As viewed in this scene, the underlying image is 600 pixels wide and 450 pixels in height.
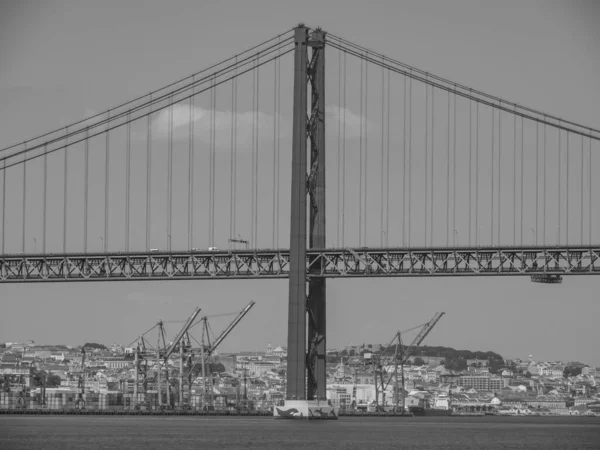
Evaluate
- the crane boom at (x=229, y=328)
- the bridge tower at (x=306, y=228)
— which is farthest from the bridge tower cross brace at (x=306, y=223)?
the crane boom at (x=229, y=328)

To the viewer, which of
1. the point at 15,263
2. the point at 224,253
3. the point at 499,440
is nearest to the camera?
the point at 499,440

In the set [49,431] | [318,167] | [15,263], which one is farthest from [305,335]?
[15,263]

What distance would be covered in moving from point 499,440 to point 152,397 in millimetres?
92545

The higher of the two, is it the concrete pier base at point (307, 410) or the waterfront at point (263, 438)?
the concrete pier base at point (307, 410)

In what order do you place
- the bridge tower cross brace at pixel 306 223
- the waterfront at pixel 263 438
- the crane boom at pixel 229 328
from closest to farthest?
the waterfront at pixel 263 438 → the bridge tower cross brace at pixel 306 223 → the crane boom at pixel 229 328

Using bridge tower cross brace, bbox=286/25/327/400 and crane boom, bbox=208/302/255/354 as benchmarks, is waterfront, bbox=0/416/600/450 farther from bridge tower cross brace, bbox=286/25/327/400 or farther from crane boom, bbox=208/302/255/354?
crane boom, bbox=208/302/255/354

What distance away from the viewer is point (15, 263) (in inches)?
→ 4454

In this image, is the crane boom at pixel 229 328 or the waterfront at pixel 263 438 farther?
the crane boom at pixel 229 328

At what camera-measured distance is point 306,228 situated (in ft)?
326

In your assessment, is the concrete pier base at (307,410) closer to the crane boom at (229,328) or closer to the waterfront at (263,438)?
the waterfront at (263,438)

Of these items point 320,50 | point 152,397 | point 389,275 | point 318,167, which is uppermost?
point 320,50

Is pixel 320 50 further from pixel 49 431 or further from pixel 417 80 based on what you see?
pixel 49 431

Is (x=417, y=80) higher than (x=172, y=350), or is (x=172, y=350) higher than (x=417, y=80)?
(x=417, y=80)

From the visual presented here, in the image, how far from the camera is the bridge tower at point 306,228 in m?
98.4
